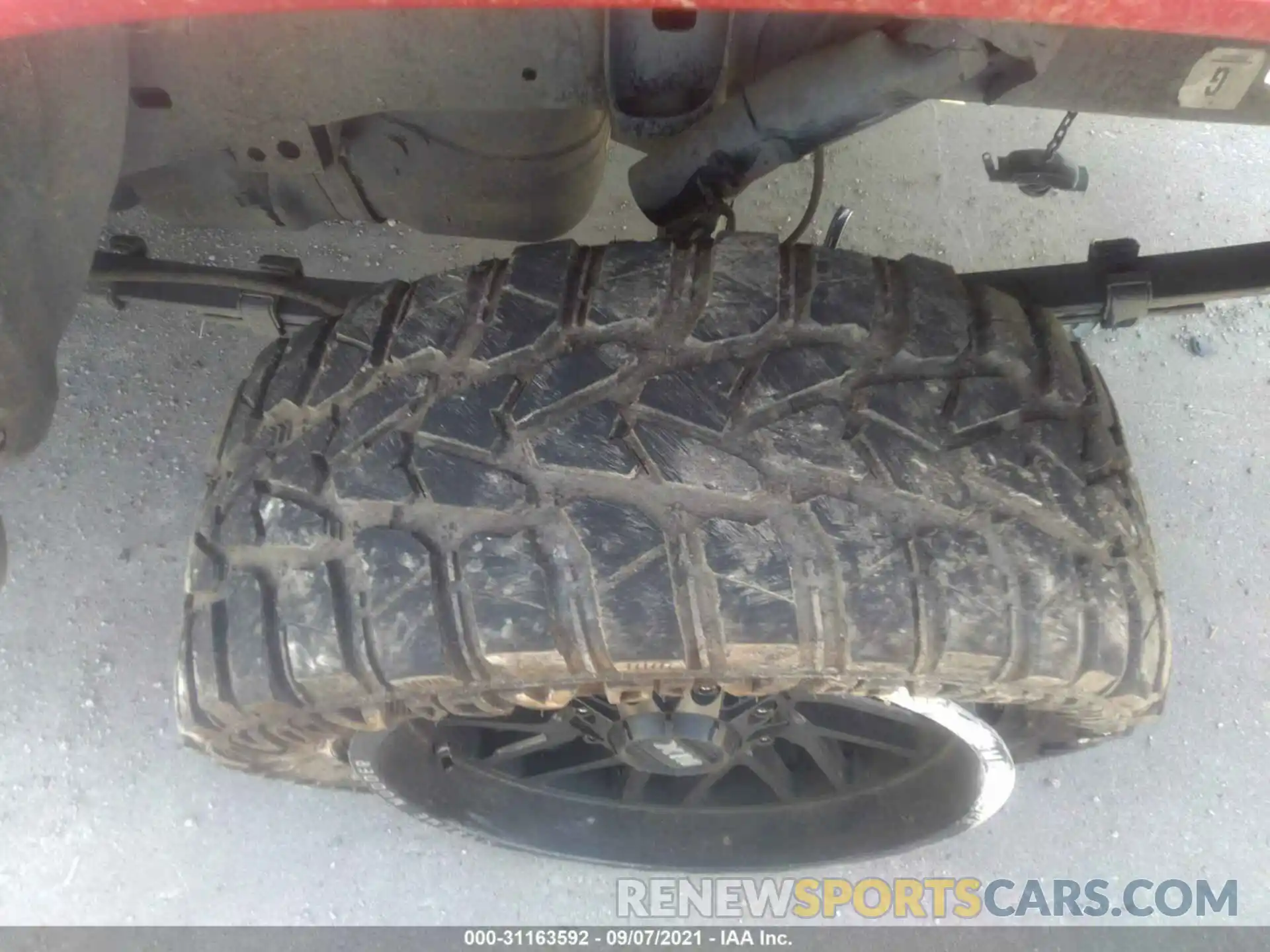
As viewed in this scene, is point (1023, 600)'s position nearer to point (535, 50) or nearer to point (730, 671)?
point (730, 671)

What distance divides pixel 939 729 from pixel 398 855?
0.90 m

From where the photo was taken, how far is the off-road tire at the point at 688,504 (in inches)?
33.0

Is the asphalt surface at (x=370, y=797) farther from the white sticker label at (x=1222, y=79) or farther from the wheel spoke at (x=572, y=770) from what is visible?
the white sticker label at (x=1222, y=79)

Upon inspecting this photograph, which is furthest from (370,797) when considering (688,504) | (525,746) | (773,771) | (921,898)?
(688,504)

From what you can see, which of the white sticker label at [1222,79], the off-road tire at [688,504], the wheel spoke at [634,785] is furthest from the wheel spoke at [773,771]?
the white sticker label at [1222,79]

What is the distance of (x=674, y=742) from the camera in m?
1.18

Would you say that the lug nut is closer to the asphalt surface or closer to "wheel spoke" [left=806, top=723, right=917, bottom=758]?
"wheel spoke" [left=806, top=723, right=917, bottom=758]

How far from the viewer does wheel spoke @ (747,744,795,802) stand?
4.57 feet

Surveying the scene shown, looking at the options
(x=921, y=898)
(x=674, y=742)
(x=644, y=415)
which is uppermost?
(x=644, y=415)

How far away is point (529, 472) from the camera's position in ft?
2.81

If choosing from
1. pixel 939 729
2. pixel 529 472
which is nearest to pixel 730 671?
pixel 529 472

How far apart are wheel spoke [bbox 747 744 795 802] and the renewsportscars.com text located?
0.84 ft

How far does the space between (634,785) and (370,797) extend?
0.47 metres

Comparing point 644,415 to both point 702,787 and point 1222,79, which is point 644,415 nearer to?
point 1222,79
